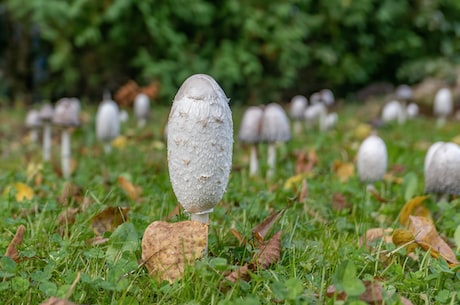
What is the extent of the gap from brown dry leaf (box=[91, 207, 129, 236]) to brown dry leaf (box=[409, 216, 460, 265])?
1.20 metres

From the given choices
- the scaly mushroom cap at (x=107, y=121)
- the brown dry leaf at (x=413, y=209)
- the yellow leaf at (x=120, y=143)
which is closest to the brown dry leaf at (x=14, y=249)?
the brown dry leaf at (x=413, y=209)

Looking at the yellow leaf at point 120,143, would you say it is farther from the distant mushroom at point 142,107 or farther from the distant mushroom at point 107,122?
the distant mushroom at point 142,107

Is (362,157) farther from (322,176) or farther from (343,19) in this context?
(343,19)

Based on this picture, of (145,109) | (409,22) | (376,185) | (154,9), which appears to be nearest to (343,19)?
(409,22)

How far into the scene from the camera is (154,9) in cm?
781

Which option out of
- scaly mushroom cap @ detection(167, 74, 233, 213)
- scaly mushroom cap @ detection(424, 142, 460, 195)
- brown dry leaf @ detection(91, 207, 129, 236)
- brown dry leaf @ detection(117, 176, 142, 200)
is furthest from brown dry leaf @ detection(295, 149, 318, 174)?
scaly mushroom cap @ detection(167, 74, 233, 213)

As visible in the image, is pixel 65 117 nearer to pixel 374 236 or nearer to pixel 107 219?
pixel 107 219

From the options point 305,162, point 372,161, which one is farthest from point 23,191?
point 305,162

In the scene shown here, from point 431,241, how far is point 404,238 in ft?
0.35

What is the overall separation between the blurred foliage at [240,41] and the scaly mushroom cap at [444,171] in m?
5.61

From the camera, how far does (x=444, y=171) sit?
8.63 feet

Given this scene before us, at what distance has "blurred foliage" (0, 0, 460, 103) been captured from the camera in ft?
25.7

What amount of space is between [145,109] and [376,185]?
363 centimetres

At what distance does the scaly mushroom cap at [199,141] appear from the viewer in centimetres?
166
